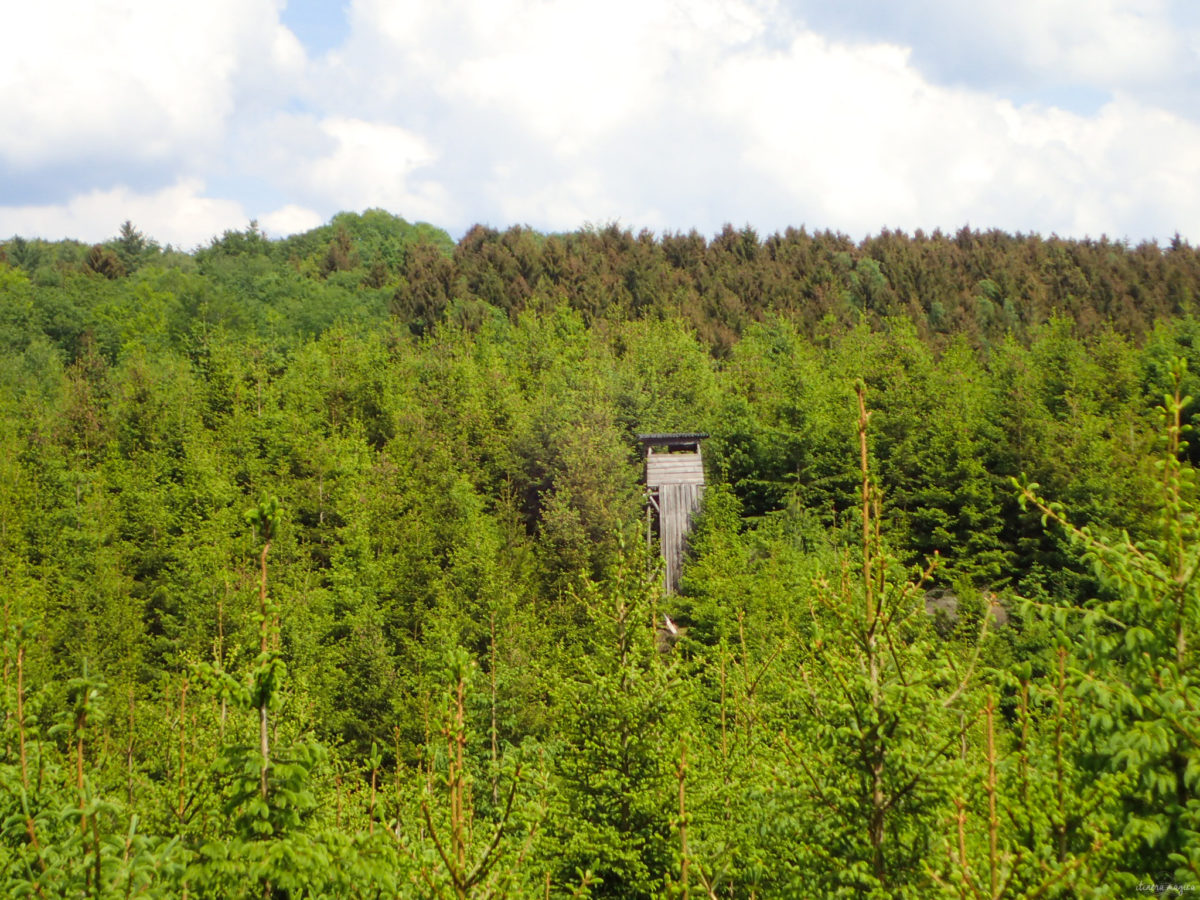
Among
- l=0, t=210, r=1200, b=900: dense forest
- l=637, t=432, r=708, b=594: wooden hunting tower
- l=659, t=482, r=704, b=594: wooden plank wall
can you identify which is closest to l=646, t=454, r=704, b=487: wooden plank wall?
l=637, t=432, r=708, b=594: wooden hunting tower

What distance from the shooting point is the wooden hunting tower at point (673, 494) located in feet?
96.9

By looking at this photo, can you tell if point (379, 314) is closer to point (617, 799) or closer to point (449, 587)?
point (449, 587)

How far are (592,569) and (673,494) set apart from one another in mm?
4726

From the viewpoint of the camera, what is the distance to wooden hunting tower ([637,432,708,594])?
2955cm

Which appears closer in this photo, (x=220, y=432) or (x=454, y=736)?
(x=454, y=736)

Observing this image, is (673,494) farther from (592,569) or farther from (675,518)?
(592,569)

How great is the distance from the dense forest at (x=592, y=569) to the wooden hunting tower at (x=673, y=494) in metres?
0.82

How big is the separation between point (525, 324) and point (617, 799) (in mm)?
35781

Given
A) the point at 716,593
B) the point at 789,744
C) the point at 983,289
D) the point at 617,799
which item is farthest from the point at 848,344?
the point at 789,744

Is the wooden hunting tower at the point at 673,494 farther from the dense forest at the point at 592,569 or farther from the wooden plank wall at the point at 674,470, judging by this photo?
the dense forest at the point at 592,569

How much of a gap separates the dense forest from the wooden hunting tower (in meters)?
0.82

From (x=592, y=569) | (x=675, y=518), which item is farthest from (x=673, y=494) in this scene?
(x=592, y=569)

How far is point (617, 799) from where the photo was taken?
30.3ft

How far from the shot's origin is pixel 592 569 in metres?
27.0
